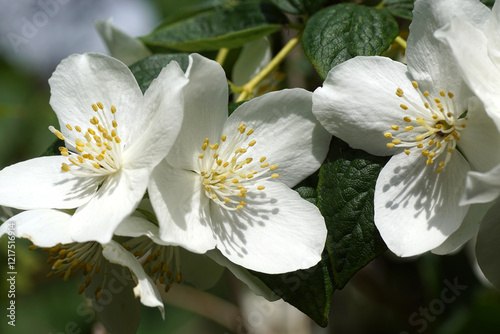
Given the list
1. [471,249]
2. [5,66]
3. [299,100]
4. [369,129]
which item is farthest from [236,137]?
[5,66]

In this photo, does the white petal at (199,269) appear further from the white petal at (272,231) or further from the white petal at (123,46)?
the white petal at (123,46)

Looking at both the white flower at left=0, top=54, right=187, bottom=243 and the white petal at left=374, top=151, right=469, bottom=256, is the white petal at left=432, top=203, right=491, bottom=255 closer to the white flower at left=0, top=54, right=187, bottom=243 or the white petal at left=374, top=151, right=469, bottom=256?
the white petal at left=374, top=151, right=469, bottom=256

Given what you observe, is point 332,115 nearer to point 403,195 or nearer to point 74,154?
point 403,195

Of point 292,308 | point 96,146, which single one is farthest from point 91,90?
point 292,308

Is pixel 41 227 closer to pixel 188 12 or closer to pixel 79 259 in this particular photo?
pixel 79 259

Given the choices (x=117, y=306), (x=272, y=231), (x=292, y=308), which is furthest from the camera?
(x=292, y=308)
